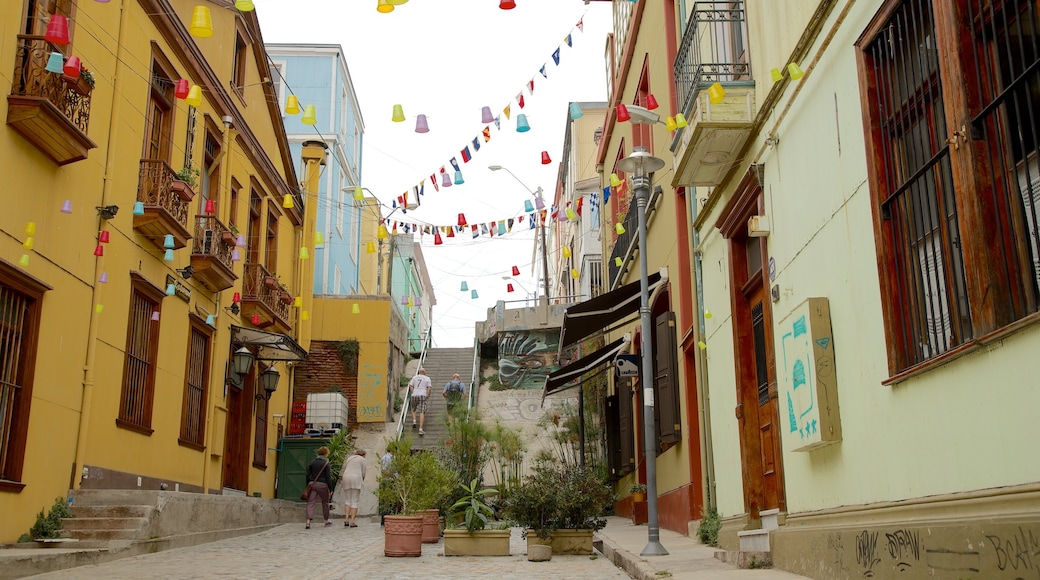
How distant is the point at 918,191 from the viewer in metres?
5.29

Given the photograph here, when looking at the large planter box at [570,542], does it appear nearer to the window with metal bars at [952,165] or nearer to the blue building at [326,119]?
the window with metal bars at [952,165]

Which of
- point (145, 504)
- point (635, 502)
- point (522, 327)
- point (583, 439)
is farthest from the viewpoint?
point (522, 327)

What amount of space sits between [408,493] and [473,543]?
109 centimetres

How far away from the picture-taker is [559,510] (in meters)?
11.0

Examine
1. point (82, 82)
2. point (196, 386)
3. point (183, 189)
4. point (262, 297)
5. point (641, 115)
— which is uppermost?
point (82, 82)

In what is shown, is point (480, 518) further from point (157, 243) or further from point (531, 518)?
point (157, 243)

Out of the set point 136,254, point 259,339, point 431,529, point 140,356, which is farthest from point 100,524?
point 259,339

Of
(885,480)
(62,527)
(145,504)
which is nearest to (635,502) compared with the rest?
(145,504)

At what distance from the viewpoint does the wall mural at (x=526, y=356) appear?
32.4 m

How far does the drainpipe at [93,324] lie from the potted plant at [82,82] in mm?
964

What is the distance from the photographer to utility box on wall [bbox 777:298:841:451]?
21.6 feet

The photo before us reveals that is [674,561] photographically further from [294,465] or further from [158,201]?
[294,465]

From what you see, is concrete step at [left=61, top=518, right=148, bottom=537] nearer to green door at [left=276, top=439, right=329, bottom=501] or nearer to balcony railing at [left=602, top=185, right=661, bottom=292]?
balcony railing at [left=602, top=185, right=661, bottom=292]

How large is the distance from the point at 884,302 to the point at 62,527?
9.19 meters
